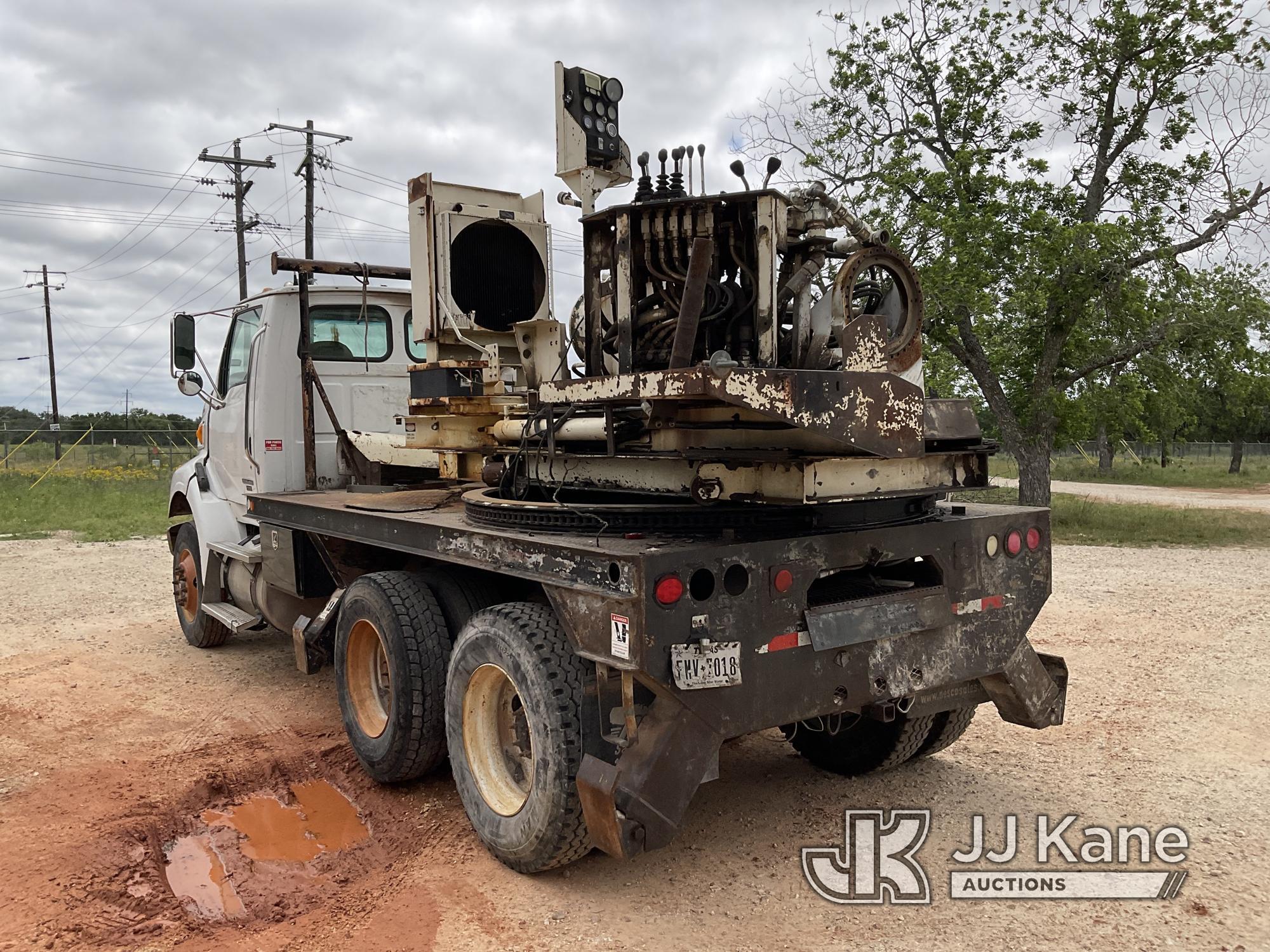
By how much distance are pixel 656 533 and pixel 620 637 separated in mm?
593

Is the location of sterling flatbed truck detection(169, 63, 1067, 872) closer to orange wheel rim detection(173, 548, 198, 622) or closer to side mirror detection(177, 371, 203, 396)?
side mirror detection(177, 371, 203, 396)

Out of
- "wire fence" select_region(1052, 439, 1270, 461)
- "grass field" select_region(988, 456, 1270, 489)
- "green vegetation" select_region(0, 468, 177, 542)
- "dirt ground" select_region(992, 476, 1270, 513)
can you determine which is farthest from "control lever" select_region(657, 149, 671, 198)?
"wire fence" select_region(1052, 439, 1270, 461)

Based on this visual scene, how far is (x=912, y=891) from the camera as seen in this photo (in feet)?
11.6

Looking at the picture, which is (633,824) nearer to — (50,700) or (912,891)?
(912,891)

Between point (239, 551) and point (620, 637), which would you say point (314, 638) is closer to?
point (239, 551)

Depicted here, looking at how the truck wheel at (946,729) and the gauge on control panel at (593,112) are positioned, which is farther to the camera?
the truck wheel at (946,729)

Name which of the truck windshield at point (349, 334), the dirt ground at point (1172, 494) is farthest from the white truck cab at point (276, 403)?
the dirt ground at point (1172, 494)

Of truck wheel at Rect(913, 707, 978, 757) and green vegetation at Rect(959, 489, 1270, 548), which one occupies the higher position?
truck wheel at Rect(913, 707, 978, 757)

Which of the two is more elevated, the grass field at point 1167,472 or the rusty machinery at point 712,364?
the rusty machinery at point 712,364

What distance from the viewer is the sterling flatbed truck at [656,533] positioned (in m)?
3.18

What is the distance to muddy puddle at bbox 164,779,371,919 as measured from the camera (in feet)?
11.8

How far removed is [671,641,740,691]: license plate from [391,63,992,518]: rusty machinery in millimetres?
616

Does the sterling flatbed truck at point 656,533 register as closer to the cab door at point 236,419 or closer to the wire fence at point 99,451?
the cab door at point 236,419

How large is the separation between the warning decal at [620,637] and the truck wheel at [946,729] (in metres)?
2.14
